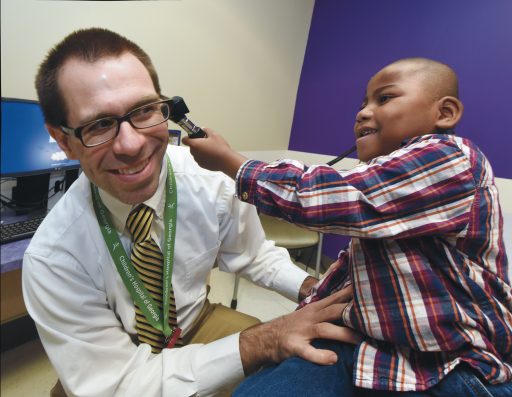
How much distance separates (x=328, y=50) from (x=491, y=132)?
3.55 feet

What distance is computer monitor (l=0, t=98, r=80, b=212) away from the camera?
1.04 ft

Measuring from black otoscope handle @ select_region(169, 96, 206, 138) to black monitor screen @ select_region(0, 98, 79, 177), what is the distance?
217 millimetres

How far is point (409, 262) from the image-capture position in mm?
525

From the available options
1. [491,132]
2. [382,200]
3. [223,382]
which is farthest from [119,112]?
[491,132]

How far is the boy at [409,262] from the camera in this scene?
489mm

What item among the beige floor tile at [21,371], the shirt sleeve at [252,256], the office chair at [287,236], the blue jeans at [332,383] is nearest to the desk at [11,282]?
the beige floor tile at [21,371]

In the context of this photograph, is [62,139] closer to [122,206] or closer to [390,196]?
[122,206]

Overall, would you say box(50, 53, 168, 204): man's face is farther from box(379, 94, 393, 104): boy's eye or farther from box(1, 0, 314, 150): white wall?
box(379, 94, 393, 104): boy's eye

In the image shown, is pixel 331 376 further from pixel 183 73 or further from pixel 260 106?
pixel 260 106

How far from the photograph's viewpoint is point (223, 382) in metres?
0.68

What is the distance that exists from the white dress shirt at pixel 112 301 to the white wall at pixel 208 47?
215 mm

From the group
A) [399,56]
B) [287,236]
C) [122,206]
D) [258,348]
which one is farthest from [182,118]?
[399,56]

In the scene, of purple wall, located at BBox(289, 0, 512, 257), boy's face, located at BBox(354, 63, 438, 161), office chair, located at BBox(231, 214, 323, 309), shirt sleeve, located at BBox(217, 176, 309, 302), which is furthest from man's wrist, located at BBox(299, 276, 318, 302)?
purple wall, located at BBox(289, 0, 512, 257)

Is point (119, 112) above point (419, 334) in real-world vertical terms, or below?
A: above
